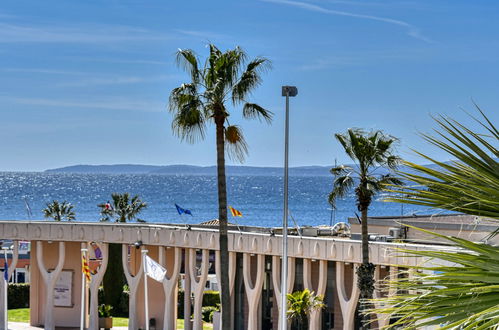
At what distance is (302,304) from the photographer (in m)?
37.1

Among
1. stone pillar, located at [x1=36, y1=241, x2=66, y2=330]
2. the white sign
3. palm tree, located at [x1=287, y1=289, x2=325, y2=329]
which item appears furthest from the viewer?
the white sign

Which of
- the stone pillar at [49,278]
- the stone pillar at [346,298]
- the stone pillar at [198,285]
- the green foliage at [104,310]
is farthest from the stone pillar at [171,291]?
the stone pillar at [346,298]

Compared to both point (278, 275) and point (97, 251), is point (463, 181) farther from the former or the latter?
point (97, 251)

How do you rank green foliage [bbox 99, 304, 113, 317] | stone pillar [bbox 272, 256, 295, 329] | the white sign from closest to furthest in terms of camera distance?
1. stone pillar [bbox 272, 256, 295, 329]
2. green foliage [bbox 99, 304, 113, 317]
3. the white sign

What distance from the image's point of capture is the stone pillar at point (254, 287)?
138ft

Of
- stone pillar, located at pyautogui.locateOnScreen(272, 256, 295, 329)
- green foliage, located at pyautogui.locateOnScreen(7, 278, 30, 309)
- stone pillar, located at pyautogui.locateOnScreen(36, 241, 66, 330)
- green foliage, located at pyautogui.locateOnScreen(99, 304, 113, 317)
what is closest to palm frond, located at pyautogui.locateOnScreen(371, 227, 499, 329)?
stone pillar, located at pyautogui.locateOnScreen(272, 256, 295, 329)

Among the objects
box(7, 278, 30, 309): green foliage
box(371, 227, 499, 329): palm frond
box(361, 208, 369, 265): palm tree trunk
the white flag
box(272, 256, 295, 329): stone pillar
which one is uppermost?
box(371, 227, 499, 329): palm frond

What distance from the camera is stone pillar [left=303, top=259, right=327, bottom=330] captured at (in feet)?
126

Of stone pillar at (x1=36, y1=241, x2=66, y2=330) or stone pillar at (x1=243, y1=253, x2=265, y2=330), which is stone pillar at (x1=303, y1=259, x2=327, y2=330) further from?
stone pillar at (x1=36, y1=241, x2=66, y2=330)

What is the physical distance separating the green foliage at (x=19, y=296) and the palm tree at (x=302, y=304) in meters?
27.2

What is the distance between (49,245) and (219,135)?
870 inches

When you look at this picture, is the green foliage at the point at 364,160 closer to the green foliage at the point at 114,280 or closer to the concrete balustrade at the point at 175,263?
the concrete balustrade at the point at 175,263

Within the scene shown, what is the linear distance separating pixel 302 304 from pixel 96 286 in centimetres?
1579

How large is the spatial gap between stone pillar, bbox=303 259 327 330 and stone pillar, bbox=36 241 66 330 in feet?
51.0
